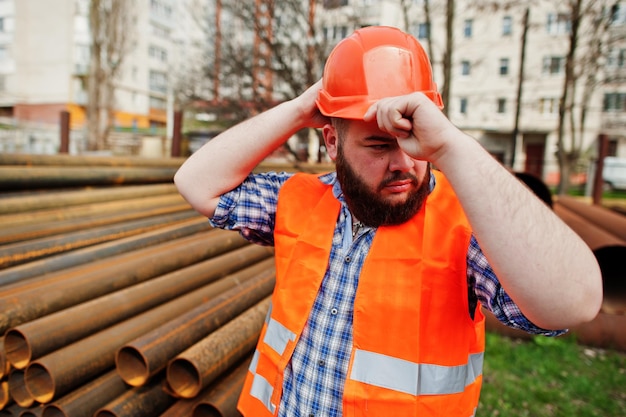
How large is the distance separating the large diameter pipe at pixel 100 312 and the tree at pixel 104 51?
21.6 meters

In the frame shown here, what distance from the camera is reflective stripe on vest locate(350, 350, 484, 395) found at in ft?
4.67

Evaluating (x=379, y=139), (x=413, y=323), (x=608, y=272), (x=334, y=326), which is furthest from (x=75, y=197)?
(x=608, y=272)

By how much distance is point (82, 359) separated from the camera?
2.34 meters

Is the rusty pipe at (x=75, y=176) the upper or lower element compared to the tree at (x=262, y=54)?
lower

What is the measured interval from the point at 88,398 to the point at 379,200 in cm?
185

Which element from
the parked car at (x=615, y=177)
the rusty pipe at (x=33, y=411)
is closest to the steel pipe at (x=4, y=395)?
the rusty pipe at (x=33, y=411)

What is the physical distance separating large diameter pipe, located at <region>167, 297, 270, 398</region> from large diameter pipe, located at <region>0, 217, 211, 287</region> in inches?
56.7

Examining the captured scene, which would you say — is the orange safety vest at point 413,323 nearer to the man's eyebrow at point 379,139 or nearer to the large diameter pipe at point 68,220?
the man's eyebrow at point 379,139

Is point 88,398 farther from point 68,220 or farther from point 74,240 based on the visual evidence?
point 68,220

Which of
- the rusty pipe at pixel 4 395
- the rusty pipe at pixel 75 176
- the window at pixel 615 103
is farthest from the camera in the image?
the window at pixel 615 103

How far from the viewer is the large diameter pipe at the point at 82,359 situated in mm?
2238

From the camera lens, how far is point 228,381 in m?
2.53

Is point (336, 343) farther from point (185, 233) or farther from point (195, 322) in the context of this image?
point (185, 233)

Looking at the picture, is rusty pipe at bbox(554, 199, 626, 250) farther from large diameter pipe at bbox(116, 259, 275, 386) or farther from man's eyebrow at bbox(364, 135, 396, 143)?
man's eyebrow at bbox(364, 135, 396, 143)
